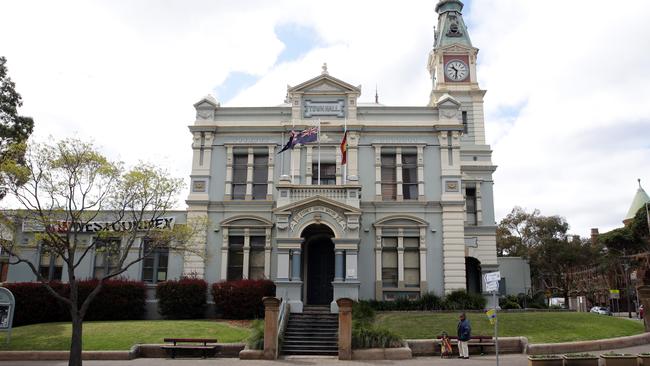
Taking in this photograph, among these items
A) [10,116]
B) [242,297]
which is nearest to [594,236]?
[242,297]

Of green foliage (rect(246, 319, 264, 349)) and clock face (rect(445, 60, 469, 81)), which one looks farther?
clock face (rect(445, 60, 469, 81))

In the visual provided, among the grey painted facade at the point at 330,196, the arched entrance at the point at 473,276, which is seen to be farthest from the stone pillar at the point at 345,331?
the arched entrance at the point at 473,276

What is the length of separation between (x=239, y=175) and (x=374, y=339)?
572 inches

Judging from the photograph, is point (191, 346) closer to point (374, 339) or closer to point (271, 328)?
point (271, 328)

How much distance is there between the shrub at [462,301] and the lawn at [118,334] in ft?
33.6

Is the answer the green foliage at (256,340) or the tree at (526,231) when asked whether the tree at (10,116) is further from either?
the tree at (526,231)

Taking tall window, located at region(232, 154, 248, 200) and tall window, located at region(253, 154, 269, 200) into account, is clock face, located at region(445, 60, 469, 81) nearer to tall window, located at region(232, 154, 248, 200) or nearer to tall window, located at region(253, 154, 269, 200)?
tall window, located at region(253, 154, 269, 200)

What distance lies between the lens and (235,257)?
99.2 ft

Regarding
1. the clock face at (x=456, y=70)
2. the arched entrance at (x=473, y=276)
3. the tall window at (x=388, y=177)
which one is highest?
the clock face at (x=456, y=70)

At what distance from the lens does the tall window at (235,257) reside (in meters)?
30.0

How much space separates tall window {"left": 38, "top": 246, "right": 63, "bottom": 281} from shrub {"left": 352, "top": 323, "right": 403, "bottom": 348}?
1895 centimetres

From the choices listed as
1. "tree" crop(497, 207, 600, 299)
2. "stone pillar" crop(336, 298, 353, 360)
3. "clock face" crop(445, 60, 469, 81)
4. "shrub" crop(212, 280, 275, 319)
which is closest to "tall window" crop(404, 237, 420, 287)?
"shrub" crop(212, 280, 275, 319)

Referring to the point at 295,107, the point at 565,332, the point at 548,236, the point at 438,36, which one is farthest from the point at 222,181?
the point at 548,236

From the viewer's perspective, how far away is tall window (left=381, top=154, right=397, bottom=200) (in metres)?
30.9
